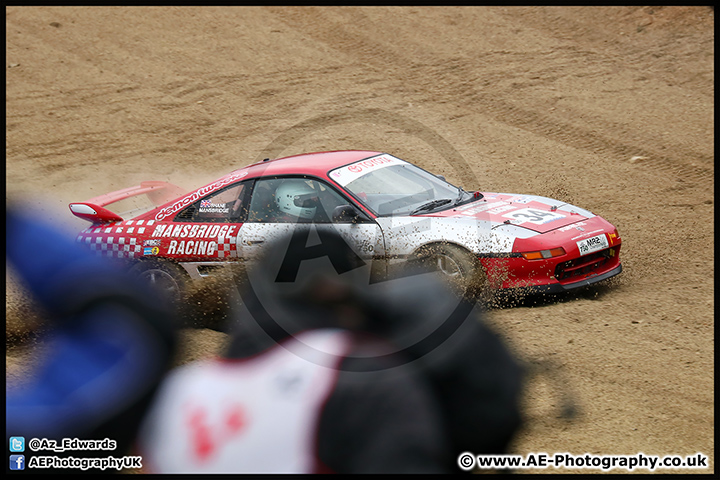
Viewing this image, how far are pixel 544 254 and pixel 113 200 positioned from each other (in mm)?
3957

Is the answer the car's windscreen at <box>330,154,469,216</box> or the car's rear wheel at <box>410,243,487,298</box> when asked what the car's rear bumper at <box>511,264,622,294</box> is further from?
the car's windscreen at <box>330,154,469,216</box>

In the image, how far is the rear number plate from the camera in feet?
16.5

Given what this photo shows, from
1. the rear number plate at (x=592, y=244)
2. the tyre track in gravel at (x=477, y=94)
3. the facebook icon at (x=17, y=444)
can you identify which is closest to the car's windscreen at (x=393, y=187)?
the rear number plate at (x=592, y=244)

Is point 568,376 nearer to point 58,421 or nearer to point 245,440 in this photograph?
point 245,440

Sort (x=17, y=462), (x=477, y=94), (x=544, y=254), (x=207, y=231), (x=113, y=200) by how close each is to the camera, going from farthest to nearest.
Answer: (x=477, y=94) < (x=113, y=200) < (x=207, y=231) < (x=544, y=254) < (x=17, y=462)

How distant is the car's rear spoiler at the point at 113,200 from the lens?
5.69m

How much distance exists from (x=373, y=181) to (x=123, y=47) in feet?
34.4

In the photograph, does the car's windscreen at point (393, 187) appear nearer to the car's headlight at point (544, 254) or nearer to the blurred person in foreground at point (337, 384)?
the blurred person in foreground at point (337, 384)

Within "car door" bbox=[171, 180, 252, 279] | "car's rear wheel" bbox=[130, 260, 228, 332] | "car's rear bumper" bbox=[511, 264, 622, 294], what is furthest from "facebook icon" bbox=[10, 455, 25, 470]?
"car's rear bumper" bbox=[511, 264, 622, 294]

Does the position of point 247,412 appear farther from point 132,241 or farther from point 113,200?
point 113,200

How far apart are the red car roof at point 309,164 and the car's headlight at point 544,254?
5.83 feet

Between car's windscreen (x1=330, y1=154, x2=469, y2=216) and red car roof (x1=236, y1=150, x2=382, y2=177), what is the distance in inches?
3.8

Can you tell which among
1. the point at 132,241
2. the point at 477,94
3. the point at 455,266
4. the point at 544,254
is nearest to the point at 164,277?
the point at 132,241

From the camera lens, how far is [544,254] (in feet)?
16.1
